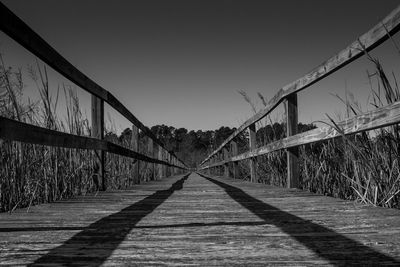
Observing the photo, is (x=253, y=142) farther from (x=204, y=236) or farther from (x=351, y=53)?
(x=204, y=236)

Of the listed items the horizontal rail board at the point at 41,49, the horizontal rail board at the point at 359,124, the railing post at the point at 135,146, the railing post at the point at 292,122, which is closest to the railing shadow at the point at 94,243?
the horizontal rail board at the point at 41,49

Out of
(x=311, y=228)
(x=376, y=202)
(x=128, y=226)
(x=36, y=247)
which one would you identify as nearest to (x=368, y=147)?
(x=376, y=202)

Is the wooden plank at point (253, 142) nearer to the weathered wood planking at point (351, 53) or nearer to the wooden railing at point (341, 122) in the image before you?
the wooden railing at point (341, 122)

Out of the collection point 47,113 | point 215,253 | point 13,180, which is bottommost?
point 215,253

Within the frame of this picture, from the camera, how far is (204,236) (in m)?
1.67

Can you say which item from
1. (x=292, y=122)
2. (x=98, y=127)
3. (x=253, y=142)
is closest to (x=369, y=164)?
(x=292, y=122)

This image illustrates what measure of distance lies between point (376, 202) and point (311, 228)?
1081mm

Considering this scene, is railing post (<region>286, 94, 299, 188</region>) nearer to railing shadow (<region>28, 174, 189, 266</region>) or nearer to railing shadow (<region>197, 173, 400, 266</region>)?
railing shadow (<region>197, 173, 400, 266</region>)

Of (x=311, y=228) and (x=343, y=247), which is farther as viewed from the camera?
(x=311, y=228)

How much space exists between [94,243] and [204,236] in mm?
449

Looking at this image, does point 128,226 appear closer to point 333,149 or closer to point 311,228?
point 311,228

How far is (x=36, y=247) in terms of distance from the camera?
147cm

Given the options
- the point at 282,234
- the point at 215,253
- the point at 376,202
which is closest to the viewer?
the point at 215,253

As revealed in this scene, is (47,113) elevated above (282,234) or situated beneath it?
elevated above
